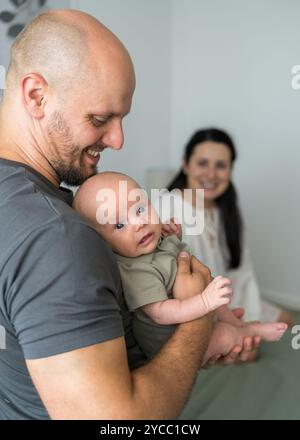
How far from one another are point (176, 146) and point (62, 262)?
2528 millimetres

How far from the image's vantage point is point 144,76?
2617 millimetres

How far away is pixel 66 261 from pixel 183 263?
0.35 metres

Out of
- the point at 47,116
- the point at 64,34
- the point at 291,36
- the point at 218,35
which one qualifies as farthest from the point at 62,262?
the point at 218,35

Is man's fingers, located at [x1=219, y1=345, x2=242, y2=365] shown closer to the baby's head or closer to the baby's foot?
the baby's foot

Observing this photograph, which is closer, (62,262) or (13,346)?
(62,262)

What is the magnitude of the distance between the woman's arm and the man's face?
28 centimetres

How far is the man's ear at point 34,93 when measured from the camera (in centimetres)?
77

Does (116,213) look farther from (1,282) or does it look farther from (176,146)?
(176,146)

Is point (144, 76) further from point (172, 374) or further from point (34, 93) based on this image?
point (172, 374)

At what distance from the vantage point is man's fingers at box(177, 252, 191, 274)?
0.89m

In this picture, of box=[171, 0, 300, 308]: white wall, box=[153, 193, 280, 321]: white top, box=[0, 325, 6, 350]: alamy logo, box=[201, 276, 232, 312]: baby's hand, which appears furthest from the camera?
box=[171, 0, 300, 308]: white wall

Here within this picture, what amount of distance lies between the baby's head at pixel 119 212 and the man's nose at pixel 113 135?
63 millimetres

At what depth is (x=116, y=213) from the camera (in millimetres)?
865

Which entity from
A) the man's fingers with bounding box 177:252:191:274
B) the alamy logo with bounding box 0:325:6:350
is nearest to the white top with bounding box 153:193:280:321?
the man's fingers with bounding box 177:252:191:274
